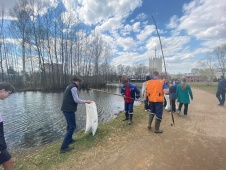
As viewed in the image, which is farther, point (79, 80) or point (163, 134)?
point (163, 134)

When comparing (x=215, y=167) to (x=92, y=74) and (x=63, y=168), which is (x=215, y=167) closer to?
(x=63, y=168)

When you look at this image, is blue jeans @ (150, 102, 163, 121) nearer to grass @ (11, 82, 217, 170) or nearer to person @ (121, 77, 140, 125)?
person @ (121, 77, 140, 125)

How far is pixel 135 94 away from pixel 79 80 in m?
2.85

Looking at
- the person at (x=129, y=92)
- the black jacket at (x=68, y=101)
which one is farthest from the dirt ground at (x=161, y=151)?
the black jacket at (x=68, y=101)

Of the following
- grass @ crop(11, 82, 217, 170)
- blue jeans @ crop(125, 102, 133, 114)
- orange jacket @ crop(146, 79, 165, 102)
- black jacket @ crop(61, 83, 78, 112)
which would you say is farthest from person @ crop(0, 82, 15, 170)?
blue jeans @ crop(125, 102, 133, 114)

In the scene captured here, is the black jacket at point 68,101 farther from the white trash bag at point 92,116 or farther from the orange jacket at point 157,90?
the orange jacket at point 157,90

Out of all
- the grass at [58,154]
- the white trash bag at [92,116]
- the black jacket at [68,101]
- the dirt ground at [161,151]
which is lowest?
the grass at [58,154]

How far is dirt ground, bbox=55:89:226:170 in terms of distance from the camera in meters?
3.52

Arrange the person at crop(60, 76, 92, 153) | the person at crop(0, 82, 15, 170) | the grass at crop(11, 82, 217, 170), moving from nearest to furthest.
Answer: the person at crop(0, 82, 15, 170), the grass at crop(11, 82, 217, 170), the person at crop(60, 76, 92, 153)

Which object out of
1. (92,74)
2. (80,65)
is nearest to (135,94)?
(80,65)

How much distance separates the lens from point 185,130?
225 inches

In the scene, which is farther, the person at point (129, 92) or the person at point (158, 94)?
the person at point (129, 92)

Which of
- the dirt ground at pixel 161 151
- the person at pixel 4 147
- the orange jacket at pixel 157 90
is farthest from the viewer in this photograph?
the orange jacket at pixel 157 90

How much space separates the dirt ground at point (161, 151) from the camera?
3521 mm
